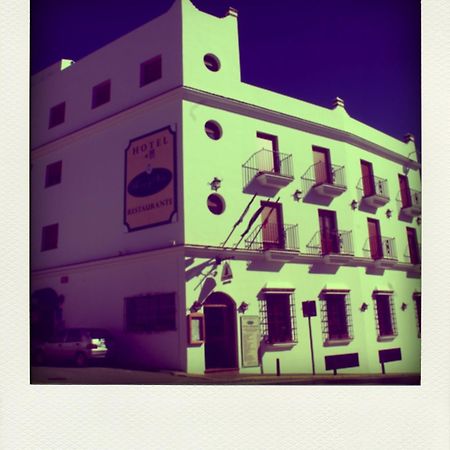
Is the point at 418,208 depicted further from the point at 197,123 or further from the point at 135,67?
the point at 135,67

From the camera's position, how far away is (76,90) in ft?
31.9

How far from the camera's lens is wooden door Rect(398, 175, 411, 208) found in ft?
29.3

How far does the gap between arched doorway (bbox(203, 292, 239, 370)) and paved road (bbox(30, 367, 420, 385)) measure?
520 mm

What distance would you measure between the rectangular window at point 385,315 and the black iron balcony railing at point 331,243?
1.12 meters

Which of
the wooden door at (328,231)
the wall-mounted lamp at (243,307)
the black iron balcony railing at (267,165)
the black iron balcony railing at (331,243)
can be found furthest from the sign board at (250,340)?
the black iron balcony railing at (267,165)

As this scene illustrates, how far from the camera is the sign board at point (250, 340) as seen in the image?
8.50m

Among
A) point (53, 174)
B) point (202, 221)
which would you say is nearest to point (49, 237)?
point (53, 174)

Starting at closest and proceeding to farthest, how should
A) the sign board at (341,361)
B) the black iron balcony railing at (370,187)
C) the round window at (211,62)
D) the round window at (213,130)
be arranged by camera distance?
1. the sign board at (341,361)
2. the round window at (213,130)
3. the round window at (211,62)
4. the black iron balcony railing at (370,187)

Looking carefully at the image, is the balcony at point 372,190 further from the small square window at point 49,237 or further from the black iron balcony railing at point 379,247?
the small square window at point 49,237

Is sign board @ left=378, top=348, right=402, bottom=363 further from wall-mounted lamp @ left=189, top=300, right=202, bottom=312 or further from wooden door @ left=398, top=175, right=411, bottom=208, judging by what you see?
wall-mounted lamp @ left=189, top=300, right=202, bottom=312

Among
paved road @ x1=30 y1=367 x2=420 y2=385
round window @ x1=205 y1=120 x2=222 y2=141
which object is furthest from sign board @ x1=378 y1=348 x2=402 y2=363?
round window @ x1=205 y1=120 x2=222 y2=141
